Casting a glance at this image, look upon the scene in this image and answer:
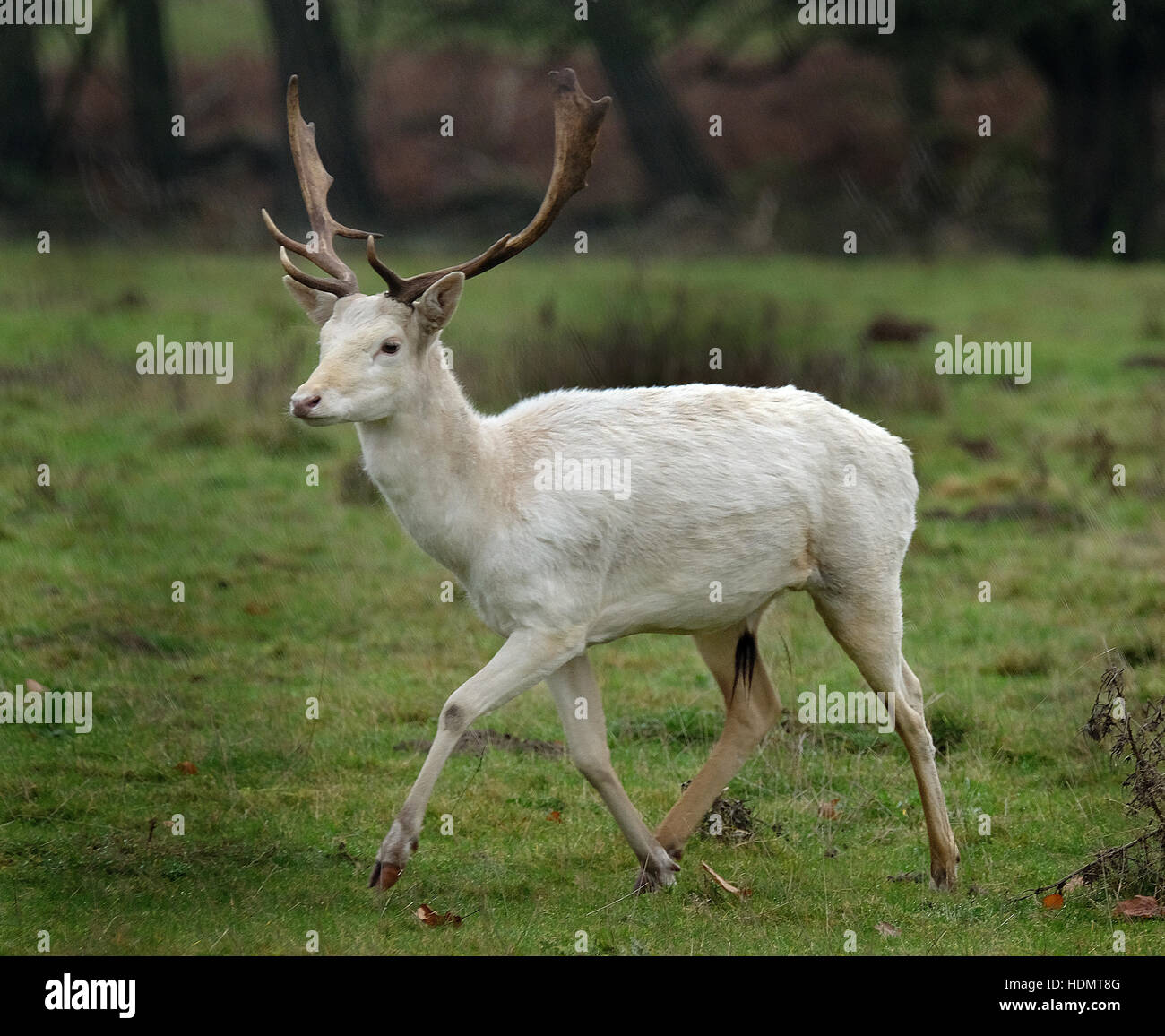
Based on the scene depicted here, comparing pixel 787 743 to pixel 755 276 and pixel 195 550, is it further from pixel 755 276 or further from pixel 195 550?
pixel 755 276

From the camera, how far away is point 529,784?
7543mm

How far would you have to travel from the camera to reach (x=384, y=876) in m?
5.75

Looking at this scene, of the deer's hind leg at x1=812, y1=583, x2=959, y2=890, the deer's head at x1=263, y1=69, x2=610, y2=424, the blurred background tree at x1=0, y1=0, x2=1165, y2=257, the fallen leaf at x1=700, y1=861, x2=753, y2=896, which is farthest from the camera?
the blurred background tree at x1=0, y1=0, x2=1165, y2=257

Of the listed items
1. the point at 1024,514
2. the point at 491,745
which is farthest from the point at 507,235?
the point at 1024,514

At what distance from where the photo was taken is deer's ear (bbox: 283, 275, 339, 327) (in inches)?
245

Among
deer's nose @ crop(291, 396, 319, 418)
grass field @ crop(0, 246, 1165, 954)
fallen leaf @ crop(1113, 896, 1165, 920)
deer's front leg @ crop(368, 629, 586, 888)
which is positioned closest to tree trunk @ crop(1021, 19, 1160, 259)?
grass field @ crop(0, 246, 1165, 954)

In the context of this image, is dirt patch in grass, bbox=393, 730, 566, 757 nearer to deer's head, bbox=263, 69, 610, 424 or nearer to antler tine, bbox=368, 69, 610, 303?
deer's head, bbox=263, 69, 610, 424

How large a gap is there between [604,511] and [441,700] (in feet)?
8.02

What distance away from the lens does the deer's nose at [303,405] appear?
5.65 meters

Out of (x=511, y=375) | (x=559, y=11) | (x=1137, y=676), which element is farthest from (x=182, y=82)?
(x=1137, y=676)

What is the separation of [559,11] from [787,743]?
72.0 ft

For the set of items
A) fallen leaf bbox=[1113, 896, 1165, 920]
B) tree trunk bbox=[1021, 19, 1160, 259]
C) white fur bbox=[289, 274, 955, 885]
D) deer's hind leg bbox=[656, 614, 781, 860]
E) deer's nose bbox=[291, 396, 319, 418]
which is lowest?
fallen leaf bbox=[1113, 896, 1165, 920]

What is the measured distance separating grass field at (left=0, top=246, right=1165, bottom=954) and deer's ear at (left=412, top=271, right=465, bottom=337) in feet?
6.77

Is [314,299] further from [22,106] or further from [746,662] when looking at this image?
[22,106]
